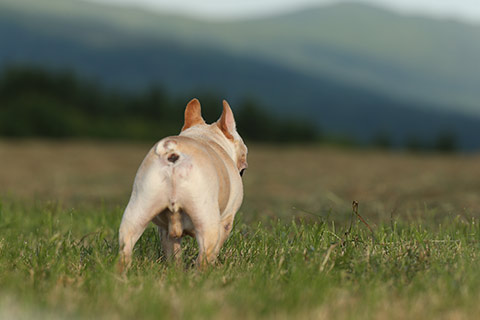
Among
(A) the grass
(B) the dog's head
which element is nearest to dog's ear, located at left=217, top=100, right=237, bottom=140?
(B) the dog's head

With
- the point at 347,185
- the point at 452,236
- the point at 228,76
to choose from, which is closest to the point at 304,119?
the point at 347,185

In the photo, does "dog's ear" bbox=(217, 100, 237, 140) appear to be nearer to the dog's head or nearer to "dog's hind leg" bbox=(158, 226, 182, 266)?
the dog's head

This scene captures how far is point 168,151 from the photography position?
376 cm

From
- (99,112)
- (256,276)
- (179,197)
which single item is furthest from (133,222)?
(99,112)

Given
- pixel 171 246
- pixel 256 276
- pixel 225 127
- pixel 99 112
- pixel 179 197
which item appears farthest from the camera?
pixel 99 112

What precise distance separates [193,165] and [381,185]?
27.5ft

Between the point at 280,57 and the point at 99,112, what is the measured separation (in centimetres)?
12774

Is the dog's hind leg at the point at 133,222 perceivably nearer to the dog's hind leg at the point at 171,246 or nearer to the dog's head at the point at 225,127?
the dog's hind leg at the point at 171,246

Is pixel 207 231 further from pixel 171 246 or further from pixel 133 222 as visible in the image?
pixel 171 246

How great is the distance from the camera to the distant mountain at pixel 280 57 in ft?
397

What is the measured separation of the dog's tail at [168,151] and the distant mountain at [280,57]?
104 metres

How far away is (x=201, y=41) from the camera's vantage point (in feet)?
533

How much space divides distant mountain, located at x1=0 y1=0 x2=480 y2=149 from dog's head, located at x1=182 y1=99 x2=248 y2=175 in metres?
103

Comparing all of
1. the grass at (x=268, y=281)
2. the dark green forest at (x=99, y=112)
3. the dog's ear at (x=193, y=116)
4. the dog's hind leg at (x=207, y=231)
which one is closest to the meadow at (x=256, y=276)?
the grass at (x=268, y=281)
